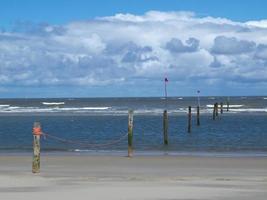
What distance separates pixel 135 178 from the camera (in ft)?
55.2

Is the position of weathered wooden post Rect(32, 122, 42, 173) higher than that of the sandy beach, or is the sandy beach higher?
weathered wooden post Rect(32, 122, 42, 173)

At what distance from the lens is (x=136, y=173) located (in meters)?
18.4

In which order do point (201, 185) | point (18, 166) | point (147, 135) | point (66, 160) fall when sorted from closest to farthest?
point (201, 185) < point (18, 166) < point (66, 160) < point (147, 135)

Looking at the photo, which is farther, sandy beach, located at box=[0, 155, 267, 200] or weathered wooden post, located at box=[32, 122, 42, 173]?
weathered wooden post, located at box=[32, 122, 42, 173]

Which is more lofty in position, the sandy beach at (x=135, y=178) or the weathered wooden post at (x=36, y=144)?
the weathered wooden post at (x=36, y=144)

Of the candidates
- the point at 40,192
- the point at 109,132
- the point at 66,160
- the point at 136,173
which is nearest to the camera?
the point at 40,192

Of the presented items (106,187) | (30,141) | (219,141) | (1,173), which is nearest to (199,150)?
(219,141)

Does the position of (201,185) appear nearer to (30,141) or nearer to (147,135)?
(30,141)

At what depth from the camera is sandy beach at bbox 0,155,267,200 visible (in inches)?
534

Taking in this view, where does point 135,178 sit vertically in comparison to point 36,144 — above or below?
below

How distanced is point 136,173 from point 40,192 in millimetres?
5082

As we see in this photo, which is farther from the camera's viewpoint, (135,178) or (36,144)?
(36,144)

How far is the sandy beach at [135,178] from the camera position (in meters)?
13.6

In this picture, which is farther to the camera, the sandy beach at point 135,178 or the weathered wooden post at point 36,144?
the weathered wooden post at point 36,144
